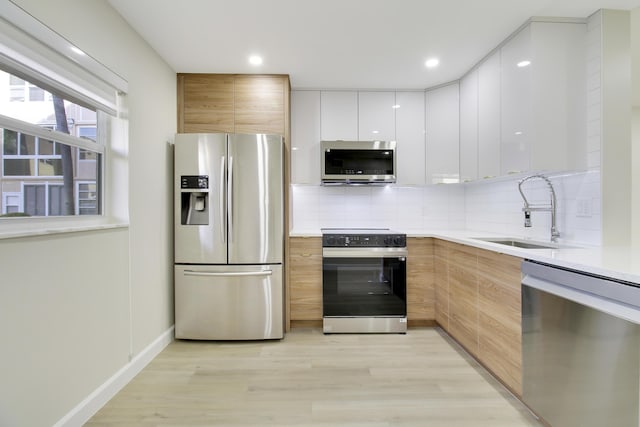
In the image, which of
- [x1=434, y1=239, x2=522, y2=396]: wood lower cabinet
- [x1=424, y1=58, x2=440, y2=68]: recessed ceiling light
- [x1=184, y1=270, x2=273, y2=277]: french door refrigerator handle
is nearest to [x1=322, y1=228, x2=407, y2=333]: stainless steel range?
[x1=434, y1=239, x2=522, y2=396]: wood lower cabinet

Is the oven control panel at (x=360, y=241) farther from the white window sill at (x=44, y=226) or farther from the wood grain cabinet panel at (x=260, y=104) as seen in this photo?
the white window sill at (x=44, y=226)

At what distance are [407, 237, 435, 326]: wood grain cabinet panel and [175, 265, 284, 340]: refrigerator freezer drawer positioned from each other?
1.37 metres

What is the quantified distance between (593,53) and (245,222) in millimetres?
2809

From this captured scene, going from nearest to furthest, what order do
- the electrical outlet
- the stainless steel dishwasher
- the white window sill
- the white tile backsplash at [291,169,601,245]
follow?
the stainless steel dishwasher, the white window sill, the electrical outlet, the white tile backsplash at [291,169,601,245]

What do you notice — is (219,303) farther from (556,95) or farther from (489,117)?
(556,95)

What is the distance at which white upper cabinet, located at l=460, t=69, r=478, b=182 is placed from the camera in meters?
2.78

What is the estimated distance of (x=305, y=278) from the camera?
117 inches

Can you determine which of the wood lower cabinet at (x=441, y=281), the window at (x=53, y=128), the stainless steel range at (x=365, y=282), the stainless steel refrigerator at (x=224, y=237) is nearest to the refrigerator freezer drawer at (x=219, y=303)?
the stainless steel refrigerator at (x=224, y=237)

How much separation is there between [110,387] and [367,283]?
6.72ft

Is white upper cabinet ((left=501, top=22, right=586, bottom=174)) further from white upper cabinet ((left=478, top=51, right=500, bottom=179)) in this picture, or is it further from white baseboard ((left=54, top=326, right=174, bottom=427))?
white baseboard ((left=54, top=326, right=174, bottom=427))

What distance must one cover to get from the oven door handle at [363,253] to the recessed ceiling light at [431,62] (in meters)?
1.70

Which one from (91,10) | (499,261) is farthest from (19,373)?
(499,261)

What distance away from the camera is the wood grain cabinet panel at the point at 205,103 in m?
2.91

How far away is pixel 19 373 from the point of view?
133 centimetres
